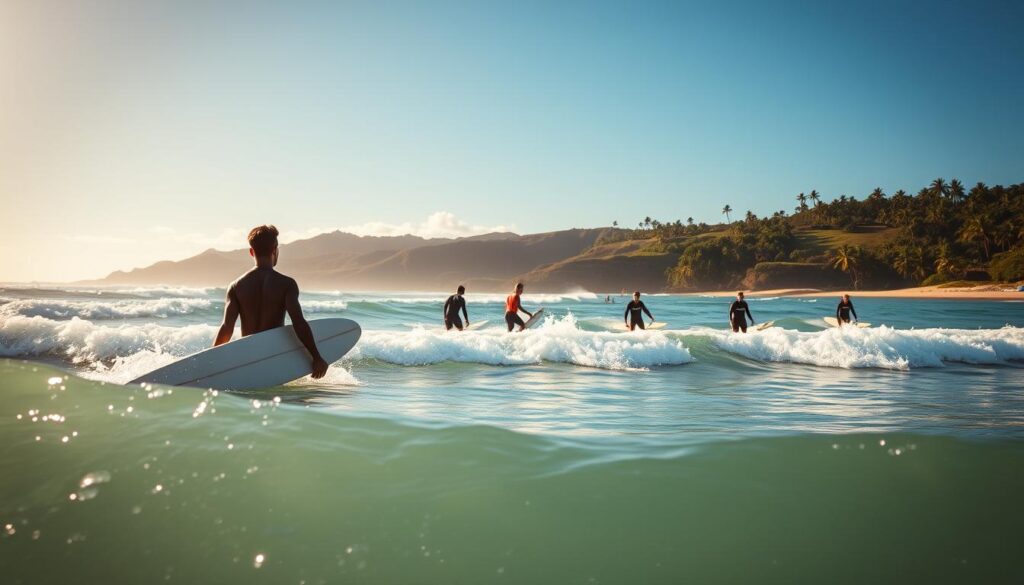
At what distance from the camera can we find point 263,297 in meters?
5.43

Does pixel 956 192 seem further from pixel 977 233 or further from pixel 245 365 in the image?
pixel 245 365

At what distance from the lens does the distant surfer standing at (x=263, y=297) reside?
5246mm

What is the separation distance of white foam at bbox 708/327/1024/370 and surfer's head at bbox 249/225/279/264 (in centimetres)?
1227

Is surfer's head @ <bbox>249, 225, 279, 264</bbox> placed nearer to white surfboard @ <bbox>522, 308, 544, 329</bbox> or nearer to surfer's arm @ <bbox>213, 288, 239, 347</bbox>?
surfer's arm @ <bbox>213, 288, 239, 347</bbox>

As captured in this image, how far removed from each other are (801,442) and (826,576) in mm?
1377

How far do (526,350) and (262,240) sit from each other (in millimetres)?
8201

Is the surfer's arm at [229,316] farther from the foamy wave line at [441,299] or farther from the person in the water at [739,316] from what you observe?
the foamy wave line at [441,299]

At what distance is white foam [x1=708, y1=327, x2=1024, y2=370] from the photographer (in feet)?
41.9

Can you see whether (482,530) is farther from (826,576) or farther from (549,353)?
(549,353)

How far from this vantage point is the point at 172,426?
3.17 meters

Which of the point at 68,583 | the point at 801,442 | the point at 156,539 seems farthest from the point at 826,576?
the point at 68,583

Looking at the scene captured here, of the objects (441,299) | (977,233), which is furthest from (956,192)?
(441,299)

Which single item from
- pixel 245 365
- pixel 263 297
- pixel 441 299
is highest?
pixel 263 297

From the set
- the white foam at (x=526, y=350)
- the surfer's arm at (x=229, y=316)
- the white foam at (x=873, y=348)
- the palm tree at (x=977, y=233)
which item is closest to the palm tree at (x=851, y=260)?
the palm tree at (x=977, y=233)
